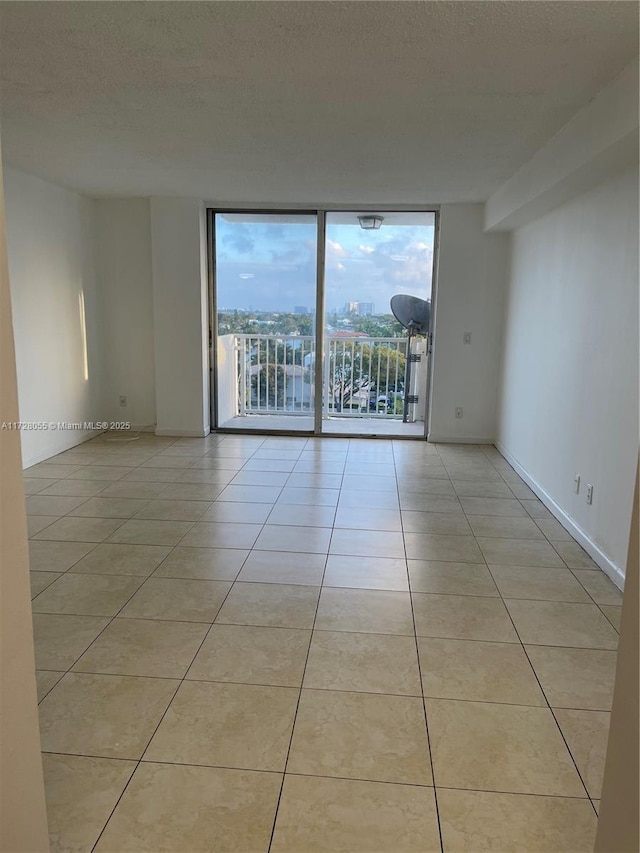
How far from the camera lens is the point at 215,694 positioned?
1995 millimetres

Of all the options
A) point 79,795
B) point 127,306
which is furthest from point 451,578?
point 127,306

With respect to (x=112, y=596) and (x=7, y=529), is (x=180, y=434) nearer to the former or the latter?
(x=112, y=596)

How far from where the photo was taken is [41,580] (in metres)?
2.80

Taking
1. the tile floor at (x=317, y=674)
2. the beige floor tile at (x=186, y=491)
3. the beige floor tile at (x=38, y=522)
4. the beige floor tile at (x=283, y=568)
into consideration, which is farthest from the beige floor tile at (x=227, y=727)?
the beige floor tile at (x=186, y=491)

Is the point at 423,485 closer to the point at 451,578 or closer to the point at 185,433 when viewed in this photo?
the point at 451,578

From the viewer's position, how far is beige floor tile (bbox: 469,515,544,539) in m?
3.49

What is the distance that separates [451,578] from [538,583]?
0.42 m

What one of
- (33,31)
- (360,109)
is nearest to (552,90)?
(360,109)

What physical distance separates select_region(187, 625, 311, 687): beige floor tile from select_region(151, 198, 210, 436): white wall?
149 inches

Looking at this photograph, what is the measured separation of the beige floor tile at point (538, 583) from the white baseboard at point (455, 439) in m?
2.91

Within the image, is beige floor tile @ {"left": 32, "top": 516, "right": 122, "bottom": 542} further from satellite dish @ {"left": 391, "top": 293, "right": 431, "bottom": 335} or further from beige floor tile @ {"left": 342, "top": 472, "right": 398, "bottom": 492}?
satellite dish @ {"left": 391, "top": 293, "right": 431, "bottom": 335}

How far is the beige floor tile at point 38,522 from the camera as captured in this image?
340cm

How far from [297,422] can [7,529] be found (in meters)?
5.44

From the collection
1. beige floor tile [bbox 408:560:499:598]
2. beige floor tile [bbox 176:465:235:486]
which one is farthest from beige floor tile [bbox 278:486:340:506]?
beige floor tile [bbox 408:560:499:598]
